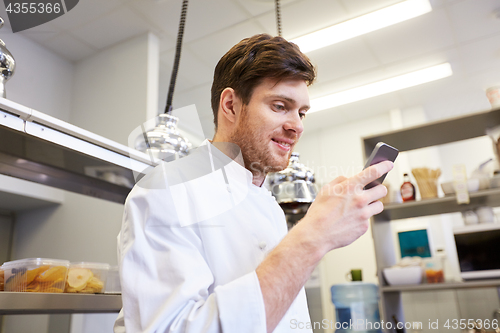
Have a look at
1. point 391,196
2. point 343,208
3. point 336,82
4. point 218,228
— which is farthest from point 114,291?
point 336,82

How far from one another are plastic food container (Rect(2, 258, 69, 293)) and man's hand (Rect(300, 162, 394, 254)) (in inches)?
27.8

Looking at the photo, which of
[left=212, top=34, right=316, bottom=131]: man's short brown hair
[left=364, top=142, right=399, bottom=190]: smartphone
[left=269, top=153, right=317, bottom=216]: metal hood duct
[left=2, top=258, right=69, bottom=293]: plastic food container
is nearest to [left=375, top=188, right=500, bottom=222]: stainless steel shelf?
[left=269, top=153, right=317, bottom=216]: metal hood duct

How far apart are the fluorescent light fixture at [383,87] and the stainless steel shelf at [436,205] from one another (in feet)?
4.71

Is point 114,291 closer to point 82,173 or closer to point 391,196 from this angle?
point 82,173

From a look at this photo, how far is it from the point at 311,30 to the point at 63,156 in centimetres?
205

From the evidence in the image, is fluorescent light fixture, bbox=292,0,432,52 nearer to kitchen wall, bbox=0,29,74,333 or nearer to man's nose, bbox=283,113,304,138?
kitchen wall, bbox=0,29,74,333

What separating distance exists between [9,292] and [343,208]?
75 cm

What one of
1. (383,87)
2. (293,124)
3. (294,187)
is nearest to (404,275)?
(294,187)

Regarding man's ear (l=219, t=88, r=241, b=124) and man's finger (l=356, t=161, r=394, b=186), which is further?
man's ear (l=219, t=88, r=241, b=124)

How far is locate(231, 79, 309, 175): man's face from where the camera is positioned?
3.09 feet

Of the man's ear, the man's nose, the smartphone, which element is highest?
the man's ear

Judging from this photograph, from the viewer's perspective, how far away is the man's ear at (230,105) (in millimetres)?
1001

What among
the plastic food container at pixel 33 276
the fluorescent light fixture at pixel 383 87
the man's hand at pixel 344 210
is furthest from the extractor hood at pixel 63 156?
the fluorescent light fixture at pixel 383 87

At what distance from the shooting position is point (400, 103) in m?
3.82
